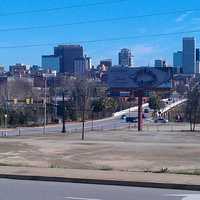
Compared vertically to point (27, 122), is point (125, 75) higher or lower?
higher

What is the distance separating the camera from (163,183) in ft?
51.4

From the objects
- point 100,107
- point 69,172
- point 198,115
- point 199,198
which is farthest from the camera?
point 100,107

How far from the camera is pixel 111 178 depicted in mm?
17016

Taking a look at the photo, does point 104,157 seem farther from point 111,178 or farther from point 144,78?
point 144,78

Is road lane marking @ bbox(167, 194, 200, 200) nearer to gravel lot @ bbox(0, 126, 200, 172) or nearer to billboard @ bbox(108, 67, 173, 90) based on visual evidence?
gravel lot @ bbox(0, 126, 200, 172)

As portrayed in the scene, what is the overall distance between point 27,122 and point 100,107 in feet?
139

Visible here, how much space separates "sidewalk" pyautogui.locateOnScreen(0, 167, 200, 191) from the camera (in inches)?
618

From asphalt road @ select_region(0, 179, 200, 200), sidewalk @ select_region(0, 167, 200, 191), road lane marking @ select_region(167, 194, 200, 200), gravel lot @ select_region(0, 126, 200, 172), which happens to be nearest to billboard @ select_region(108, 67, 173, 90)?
gravel lot @ select_region(0, 126, 200, 172)

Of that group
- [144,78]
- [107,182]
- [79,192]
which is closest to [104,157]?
[107,182]

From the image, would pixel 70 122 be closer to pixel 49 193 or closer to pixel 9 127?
pixel 9 127

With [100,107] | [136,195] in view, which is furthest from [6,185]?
[100,107]

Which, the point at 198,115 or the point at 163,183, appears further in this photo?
the point at 198,115

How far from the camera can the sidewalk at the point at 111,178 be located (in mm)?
15688

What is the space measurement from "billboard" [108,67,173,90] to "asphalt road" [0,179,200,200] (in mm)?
97265
